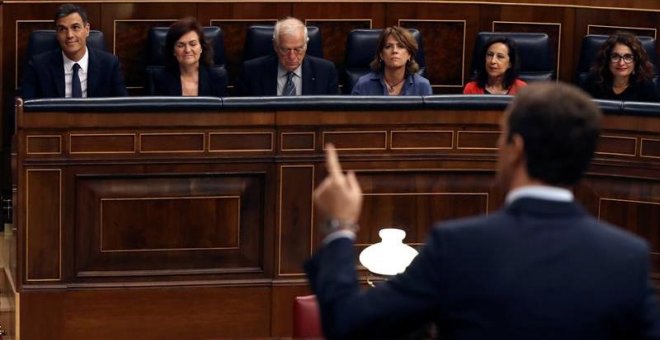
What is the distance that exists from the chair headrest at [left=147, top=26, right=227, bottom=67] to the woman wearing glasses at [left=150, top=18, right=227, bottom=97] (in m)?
0.31

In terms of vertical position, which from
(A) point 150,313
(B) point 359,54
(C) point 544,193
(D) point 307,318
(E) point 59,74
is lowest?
(A) point 150,313

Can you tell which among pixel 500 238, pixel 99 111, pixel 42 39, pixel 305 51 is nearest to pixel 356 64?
pixel 305 51

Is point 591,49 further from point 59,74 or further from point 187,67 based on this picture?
point 59,74

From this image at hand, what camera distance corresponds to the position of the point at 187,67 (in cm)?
553

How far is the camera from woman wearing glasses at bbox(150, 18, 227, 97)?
5.50 meters

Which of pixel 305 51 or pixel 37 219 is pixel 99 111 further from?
pixel 305 51

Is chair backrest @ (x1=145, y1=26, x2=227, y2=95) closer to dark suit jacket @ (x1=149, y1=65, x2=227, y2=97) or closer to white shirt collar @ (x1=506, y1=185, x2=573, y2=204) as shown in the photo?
dark suit jacket @ (x1=149, y1=65, x2=227, y2=97)

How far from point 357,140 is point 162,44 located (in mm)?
1436

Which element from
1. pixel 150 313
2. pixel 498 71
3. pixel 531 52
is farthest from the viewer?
pixel 531 52

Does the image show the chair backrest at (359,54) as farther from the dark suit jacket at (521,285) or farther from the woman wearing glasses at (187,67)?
the dark suit jacket at (521,285)

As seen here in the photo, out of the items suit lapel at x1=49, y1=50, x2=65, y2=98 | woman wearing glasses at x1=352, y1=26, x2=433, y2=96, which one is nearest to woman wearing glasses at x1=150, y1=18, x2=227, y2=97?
suit lapel at x1=49, y1=50, x2=65, y2=98

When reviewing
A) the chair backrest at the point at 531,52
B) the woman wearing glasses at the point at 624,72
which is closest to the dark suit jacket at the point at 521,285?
the woman wearing glasses at the point at 624,72

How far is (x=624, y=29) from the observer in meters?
6.54

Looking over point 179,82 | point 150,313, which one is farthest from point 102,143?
point 179,82
